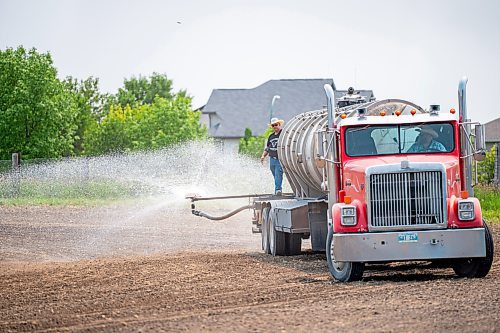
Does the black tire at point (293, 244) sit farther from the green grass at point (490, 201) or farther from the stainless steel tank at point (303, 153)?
the green grass at point (490, 201)

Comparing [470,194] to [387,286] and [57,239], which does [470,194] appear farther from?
[57,239]

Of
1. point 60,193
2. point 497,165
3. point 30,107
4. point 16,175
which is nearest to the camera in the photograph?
point 497,165

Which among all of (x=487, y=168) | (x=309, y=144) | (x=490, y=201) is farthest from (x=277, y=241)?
(x=487, y=168)

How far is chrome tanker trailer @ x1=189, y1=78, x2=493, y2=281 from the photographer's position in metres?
17.1

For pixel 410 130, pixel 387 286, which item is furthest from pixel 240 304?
pixel 410 130

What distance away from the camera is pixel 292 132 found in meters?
23.9

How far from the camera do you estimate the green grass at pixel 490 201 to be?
3294cm

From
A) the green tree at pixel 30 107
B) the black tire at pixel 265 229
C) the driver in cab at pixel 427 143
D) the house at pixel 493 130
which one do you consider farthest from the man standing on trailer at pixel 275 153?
the house at pixel 493 130

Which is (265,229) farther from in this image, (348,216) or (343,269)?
(348,216)

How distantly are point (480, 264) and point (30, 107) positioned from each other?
44.8 metres

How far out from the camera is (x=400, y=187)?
17344mm

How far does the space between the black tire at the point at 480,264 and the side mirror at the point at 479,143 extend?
3.49ft

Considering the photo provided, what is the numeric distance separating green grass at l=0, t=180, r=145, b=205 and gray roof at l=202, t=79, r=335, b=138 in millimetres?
64456

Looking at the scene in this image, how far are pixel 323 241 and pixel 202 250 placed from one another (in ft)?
16.0
